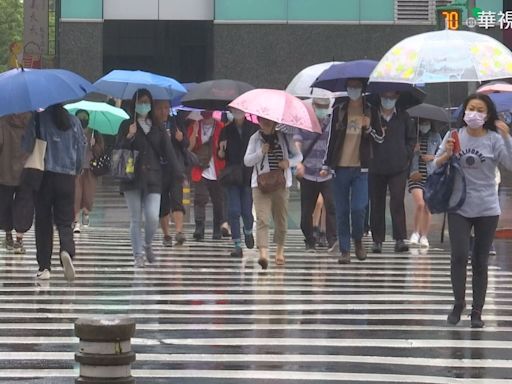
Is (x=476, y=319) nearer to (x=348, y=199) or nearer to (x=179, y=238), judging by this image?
(x=348, y=199)

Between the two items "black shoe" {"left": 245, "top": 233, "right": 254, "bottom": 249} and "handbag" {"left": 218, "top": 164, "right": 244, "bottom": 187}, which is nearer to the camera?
"handbag" {"left": 218, "top": 164, "right": 244, "bottom": 187}

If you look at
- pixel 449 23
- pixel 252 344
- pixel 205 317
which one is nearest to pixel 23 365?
pixel 252 344

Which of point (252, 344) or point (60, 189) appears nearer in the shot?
point (252, 344)

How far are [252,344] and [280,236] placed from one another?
4.88m

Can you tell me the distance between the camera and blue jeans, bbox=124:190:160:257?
12789 millimetres

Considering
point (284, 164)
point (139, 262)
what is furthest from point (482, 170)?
point (139, 262)

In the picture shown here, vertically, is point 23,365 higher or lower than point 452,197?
lower

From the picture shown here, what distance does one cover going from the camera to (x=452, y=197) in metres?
9.20

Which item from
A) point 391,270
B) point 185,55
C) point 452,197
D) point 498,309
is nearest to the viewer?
point 452,197

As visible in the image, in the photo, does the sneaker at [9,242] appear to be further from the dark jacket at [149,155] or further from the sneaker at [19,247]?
the dark jacket at [149,155]

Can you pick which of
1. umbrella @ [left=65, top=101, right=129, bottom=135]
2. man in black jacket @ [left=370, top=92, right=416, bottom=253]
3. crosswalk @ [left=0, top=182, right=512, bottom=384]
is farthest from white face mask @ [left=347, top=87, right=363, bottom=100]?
umbrella @ [left=65, top=101, right=129, bottom=135]

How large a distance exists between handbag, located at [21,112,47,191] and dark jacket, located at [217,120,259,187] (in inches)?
120

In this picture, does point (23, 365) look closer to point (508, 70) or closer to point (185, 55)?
point (508, 70)

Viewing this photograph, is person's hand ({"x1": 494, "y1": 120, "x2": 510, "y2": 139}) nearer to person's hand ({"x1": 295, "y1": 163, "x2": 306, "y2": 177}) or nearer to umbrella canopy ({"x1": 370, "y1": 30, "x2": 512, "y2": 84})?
umbrella canopy ({"x1": 370, "y1": 30, "x2": 512, "y2": 84})
